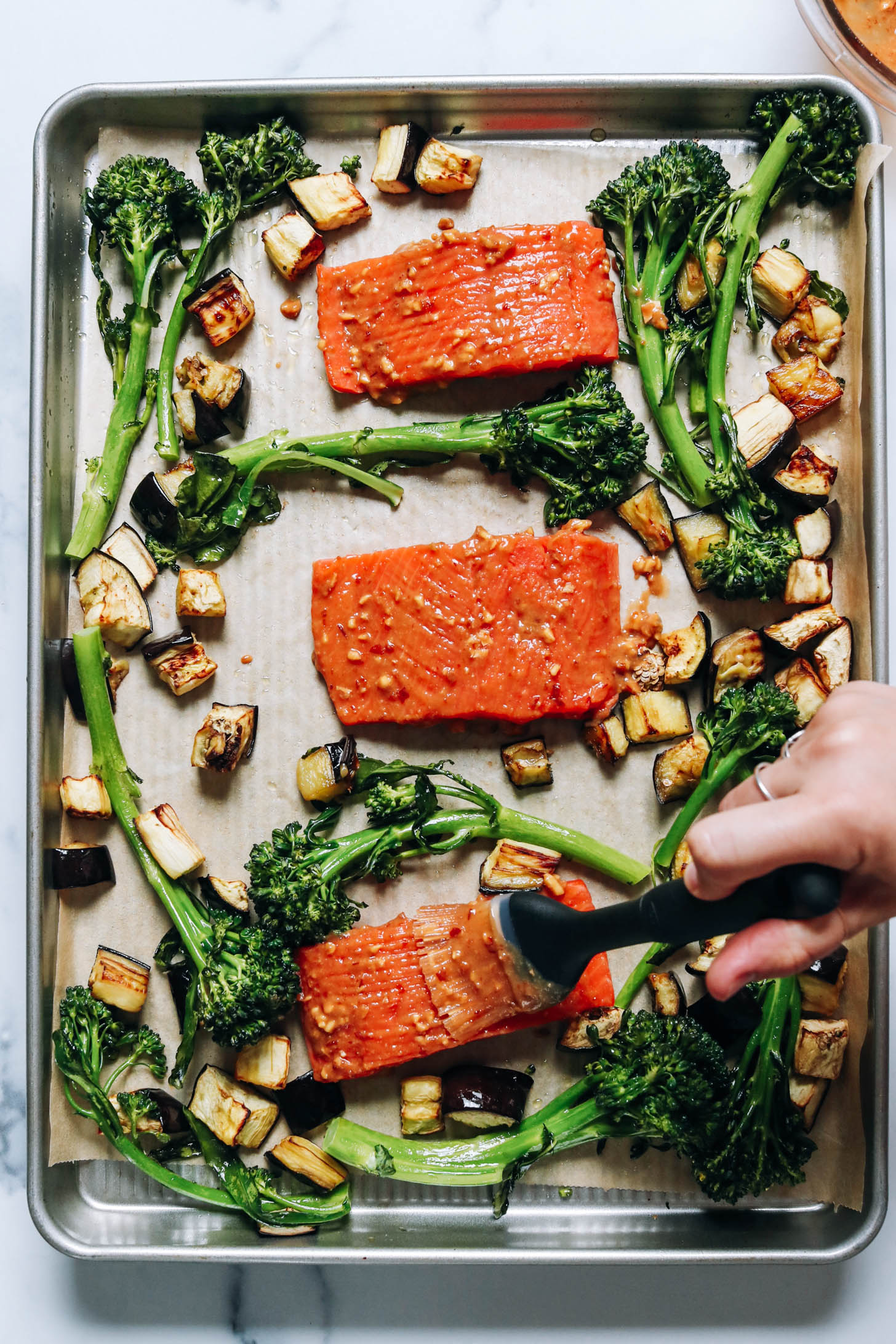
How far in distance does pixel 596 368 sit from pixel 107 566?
1.56 meters

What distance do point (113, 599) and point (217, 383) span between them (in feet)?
2.30

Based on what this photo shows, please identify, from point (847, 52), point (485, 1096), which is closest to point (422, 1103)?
point (485, 1096)

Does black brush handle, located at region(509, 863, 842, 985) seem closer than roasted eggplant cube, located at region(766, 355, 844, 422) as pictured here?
Yes

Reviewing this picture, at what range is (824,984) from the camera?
2957mm

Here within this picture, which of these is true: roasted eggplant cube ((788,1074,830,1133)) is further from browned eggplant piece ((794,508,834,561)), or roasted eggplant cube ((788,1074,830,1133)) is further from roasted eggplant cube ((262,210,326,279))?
roasted eggplant cube ((262,210,326,279))

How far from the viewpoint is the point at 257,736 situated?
122 inches

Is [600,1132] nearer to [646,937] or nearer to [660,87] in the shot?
[646,937]

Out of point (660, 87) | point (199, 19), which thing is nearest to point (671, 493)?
point (660, 87)

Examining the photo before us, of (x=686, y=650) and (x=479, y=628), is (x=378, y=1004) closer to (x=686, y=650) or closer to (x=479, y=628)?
(x=479, y=628)

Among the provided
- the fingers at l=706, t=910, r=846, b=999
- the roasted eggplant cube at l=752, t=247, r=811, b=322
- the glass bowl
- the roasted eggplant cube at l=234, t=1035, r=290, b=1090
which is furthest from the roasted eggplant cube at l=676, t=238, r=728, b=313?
the roasted eggplant cube at l=234, t=1035, r=290, b=1090

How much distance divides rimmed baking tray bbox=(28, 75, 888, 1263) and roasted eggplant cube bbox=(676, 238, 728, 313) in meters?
0.38

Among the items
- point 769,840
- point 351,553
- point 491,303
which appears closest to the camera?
point 769,840

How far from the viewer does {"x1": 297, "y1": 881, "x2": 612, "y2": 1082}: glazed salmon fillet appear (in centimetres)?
293

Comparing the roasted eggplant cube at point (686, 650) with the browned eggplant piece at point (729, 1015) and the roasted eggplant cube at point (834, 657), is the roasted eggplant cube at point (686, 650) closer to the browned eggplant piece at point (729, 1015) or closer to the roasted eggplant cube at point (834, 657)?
the roasted eggplant cube at point (834, 657)
